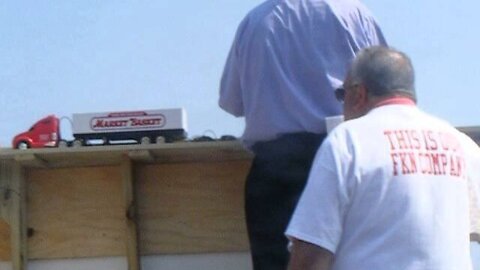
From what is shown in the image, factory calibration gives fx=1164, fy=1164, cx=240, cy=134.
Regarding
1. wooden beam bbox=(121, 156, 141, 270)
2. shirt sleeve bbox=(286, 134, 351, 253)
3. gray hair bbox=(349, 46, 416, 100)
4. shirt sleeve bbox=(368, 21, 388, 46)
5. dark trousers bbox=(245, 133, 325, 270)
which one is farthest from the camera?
wooden beam bbox=(121, 156, 141, 270)

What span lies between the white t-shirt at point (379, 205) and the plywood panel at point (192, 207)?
65.2 inches

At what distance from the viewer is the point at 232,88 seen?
4441 mm

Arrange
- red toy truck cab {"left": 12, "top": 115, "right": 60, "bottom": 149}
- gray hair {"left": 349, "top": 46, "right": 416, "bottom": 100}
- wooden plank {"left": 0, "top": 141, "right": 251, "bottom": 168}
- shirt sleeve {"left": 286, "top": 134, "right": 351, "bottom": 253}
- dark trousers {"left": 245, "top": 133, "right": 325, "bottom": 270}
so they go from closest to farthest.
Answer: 1. shirt sleeve {"left": 286, "top": 134, "right": 351, "bottom": 253}
2. gray hair {"left": 349, "top": 46, "right": 416, "bottom": 100}
3. dark trousers {"left": 245, "top": 133, "right": 325, "bottom": 270}
4. wooden plank {"left": 0, "top": 141, "right": 251, "bottom": 168}
5. red toy truck cab {"left": 12, "top": 115, "right": 60, "bottom": 149}

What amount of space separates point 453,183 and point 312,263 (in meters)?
0.48

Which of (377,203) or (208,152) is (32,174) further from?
(377,203)

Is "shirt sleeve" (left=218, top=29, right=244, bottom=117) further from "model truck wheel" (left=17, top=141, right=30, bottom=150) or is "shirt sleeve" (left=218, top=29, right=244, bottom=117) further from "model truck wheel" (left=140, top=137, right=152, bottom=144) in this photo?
"model truck wheel" (left=17, top=141, right=30, bottom=150)

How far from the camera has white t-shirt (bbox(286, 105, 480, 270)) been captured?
3.16 metres

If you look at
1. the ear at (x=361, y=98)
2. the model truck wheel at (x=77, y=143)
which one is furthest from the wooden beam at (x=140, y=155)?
the ear at (x=361, y=98)

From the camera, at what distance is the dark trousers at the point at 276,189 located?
13.6 ft

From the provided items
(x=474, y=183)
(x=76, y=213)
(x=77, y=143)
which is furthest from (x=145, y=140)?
(x=474, y=183)

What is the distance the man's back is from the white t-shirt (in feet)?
3.05

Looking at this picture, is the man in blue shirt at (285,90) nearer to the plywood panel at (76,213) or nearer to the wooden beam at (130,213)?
the wooden beam at (130,213)

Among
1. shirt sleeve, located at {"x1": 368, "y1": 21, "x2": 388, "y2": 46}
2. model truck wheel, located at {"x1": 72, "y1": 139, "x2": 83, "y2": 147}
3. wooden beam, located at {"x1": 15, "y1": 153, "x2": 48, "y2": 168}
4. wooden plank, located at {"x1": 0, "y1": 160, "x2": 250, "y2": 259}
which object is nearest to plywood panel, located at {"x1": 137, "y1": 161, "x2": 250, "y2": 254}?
wooden plank, located at {"x1": 0, "y1": 160, "x2": 250, "y2": 259}

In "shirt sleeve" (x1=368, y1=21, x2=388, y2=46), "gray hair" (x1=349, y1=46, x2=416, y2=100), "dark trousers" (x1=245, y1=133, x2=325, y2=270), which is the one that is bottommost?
"dark trousers" (x1=245, y1=133, x2=325, y2=270)
